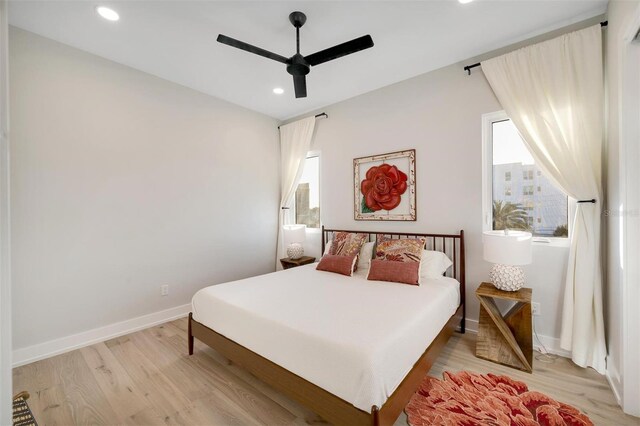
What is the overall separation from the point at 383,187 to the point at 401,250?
885 mm

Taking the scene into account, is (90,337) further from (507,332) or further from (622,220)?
(622,220)

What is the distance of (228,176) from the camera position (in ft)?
13.0

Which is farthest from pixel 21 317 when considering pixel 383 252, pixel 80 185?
pixel 383 252

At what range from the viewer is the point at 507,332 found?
7.59 feet

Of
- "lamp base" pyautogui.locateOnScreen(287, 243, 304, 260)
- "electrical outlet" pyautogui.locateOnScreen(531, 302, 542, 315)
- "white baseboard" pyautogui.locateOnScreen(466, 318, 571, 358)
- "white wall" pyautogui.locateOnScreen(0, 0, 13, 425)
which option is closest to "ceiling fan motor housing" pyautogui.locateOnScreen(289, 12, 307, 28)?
"white wall" pyautogui.locateOnScreen(0, 0, 13, 425)

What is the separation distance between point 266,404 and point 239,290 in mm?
924

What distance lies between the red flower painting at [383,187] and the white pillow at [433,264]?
0.77 metres

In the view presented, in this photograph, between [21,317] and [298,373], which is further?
[21,317]

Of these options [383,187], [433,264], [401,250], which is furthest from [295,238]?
[433,264]

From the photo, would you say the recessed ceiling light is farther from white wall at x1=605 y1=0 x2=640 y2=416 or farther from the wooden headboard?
white wall at x1=605 y1=0 x2=640 y2=416

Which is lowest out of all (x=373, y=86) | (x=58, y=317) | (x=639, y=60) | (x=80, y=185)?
(x=58, y=317)

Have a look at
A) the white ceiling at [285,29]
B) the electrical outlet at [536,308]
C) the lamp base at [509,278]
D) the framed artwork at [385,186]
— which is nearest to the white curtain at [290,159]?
the framed artwork at [385,186]

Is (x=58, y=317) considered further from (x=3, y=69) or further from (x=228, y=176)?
(x=3, y=69)

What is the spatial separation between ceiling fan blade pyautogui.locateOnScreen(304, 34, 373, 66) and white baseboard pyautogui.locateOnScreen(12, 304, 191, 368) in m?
3.23
